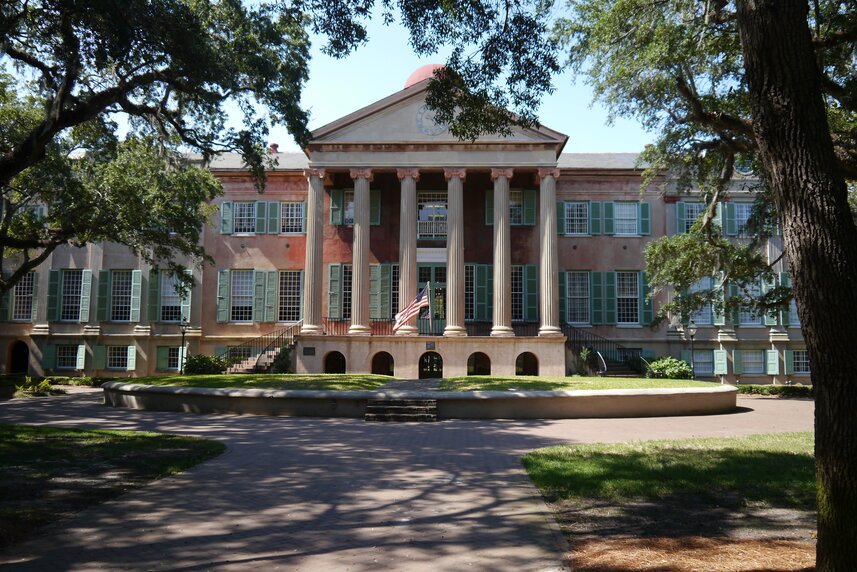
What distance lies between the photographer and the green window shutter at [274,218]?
99.4 feet

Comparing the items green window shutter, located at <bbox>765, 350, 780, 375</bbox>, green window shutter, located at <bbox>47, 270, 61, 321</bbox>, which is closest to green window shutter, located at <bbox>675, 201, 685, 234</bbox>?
green window shutter, located at <bbox>765, 350, 780, 375</bbox>

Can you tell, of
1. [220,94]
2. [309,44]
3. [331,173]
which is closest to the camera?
[220,94]

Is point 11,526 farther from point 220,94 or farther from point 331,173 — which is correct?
point 331,173

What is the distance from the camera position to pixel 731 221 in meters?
30.4

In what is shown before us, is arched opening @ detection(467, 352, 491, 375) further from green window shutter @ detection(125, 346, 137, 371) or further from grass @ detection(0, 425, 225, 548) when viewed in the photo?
grass @ detection(0, 425, 225, 548)

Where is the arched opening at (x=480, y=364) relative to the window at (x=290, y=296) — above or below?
below

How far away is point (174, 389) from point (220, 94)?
778 cm

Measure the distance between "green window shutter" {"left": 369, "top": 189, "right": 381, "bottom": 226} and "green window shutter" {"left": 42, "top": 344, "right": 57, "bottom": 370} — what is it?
16429mm

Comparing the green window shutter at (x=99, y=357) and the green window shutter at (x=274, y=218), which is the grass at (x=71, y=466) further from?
the green window shutter at (x=99, y=357)

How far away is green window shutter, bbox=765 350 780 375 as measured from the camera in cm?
2958

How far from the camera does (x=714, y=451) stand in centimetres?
1010

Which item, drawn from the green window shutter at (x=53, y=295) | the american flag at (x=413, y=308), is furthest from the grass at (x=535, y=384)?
the green window shutter at (x=53, y=295)

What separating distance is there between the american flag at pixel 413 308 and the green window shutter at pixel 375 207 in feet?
19.8

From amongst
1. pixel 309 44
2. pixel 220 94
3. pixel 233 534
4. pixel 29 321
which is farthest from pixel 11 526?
pixel 29 321
